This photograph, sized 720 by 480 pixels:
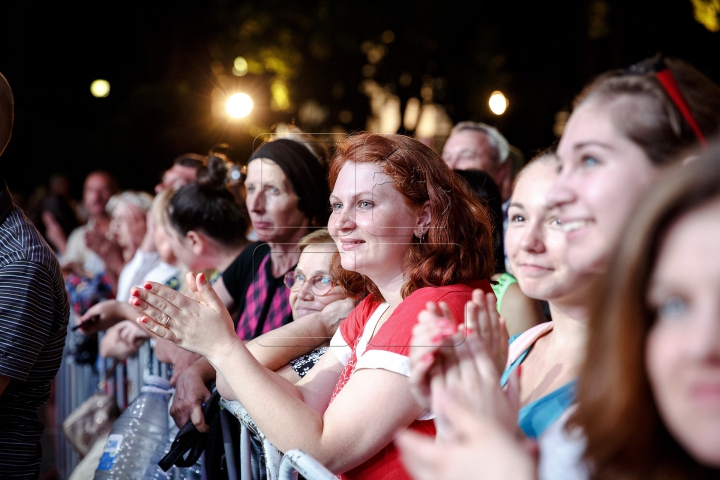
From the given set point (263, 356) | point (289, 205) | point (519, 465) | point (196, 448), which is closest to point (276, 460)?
point (263, 356)

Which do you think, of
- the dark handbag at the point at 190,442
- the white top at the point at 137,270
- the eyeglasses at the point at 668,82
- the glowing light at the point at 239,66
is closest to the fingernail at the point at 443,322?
the eyeglasses at the point at 668,82

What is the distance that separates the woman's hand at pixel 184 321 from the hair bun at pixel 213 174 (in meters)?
1.91

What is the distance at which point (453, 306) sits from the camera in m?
1.87

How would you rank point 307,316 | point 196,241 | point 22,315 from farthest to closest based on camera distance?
point 196,241
point 307,316
point 22,315

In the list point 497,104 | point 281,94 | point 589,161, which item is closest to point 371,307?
point 589,161

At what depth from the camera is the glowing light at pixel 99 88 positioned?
1291cm

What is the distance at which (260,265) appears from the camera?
10.3ft

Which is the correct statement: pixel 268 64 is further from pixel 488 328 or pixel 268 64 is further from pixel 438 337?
A: pixel 438 337

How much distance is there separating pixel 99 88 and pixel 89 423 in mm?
10276

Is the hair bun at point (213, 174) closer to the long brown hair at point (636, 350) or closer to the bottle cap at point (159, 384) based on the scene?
the bottle cap at point (159, 384)

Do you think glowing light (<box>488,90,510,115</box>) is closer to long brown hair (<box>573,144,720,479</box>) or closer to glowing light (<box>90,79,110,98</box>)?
long brown hair (<box>573,144,720,479</box>)

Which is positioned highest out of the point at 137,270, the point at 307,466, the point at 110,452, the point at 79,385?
the point at 307,466

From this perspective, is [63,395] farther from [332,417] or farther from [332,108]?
[332,108]

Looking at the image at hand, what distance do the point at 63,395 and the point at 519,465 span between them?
16.7 ft
